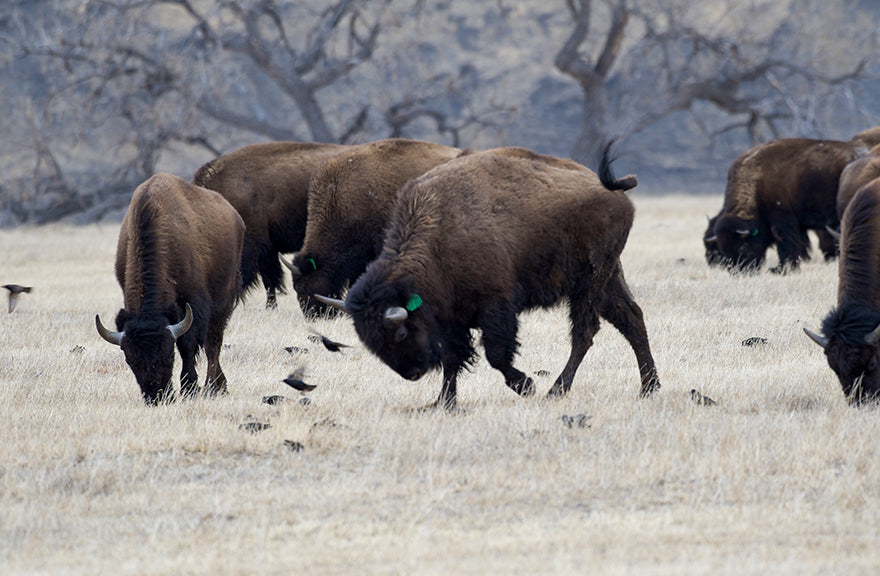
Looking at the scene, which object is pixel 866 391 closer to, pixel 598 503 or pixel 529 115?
pixel 598 503

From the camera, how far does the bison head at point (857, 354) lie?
255 inches

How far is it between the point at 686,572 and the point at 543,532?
715 mm

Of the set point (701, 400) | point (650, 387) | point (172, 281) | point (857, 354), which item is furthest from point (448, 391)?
point (857, 354)

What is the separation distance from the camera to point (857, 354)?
649 cm

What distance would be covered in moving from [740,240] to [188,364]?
9850mm

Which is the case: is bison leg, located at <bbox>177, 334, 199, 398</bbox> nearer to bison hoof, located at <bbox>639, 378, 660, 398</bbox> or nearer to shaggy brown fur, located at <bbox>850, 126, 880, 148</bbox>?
bison hoof, located at <bbox>639, 378, 660, 398</bbox>

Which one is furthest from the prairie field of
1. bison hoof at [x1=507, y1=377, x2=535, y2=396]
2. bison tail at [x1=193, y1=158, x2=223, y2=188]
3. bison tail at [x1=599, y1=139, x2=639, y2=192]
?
bison tail at [x1=193, y1=158, x2=223, y2=188]

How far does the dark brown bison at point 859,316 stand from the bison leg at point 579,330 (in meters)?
1.43

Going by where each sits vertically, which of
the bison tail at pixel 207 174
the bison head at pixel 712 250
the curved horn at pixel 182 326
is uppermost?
the curved horn at pixel 182 326

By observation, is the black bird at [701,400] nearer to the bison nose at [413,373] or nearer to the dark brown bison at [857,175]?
the bison nose at [413,373]

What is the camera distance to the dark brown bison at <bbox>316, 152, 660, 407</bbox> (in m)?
6.54

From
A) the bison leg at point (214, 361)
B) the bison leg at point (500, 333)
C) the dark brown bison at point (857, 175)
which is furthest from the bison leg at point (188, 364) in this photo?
the dark brown bison at point (857, 175)

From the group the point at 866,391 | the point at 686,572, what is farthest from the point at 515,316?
the point at 686,572

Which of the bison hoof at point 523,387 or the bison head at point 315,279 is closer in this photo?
the bison hoof at point 523,387
